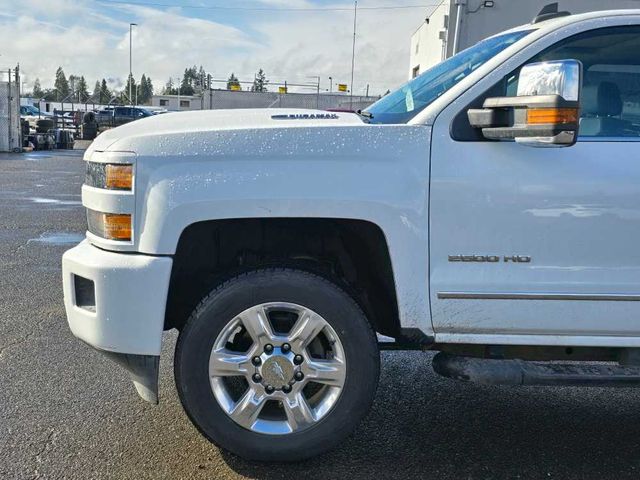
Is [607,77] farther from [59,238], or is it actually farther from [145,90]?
[145,90]

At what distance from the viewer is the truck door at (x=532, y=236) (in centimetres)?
261

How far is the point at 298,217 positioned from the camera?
2.65 meters

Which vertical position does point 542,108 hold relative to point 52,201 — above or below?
above

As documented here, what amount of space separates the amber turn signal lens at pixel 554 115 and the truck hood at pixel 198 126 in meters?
0.76

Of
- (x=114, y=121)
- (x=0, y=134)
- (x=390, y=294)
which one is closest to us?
(x=390, y=294)

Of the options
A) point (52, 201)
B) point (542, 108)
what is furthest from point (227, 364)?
point (52, 201)

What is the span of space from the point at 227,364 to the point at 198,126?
1111 mm

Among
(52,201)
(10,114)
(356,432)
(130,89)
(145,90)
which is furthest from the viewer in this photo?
(145,90)

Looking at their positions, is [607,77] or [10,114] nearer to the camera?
[607,77]

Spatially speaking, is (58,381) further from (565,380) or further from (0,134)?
(0,134)

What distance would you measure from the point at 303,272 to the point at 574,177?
127 cm

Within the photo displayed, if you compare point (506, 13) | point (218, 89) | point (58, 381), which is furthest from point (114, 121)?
point (58, 381)

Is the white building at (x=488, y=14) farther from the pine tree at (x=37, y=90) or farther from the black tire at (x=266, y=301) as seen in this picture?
the pine tree at (x=37, y=90)

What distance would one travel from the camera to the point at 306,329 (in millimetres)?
2705
